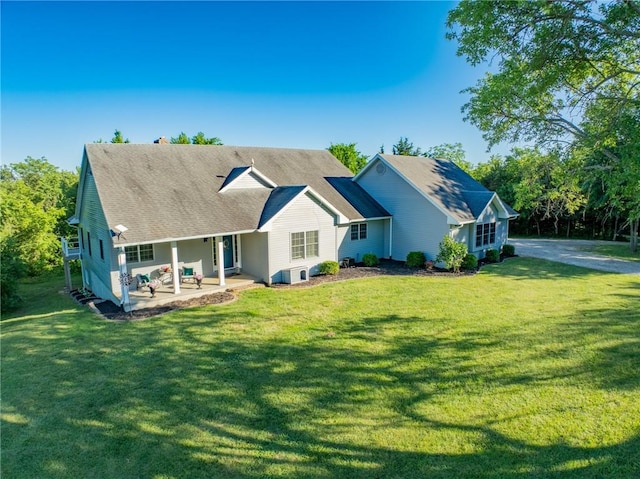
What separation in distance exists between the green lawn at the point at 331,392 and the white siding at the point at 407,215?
264 inches

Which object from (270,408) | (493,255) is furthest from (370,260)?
(270,408)

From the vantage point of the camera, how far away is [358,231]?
20.3 m

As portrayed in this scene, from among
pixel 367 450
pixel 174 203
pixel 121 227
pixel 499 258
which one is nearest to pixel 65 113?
pixel 174 203

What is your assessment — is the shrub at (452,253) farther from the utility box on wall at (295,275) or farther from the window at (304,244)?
the utility box on wall at (295,275)

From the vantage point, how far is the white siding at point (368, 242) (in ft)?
64.1

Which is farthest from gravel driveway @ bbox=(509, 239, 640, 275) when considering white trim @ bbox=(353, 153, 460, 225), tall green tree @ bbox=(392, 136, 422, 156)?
tall green tree @ bbox=(392, 136, 422, 156)

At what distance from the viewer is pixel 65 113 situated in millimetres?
21625

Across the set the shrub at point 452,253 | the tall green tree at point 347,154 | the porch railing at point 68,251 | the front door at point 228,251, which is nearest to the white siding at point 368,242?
the shrub at point 452,253

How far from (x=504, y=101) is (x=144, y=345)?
1165 cm

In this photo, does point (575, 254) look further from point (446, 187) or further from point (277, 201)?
point (277, 201)

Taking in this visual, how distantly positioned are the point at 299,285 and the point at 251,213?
397 centimetres

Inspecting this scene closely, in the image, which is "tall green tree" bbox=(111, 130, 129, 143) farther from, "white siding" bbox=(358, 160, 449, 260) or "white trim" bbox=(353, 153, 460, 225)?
"white trim" bbox=(353, 153, 460, 225)

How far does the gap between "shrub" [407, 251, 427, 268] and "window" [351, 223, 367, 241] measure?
278 cm

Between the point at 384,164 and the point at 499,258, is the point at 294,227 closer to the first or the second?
the point at 384,164
